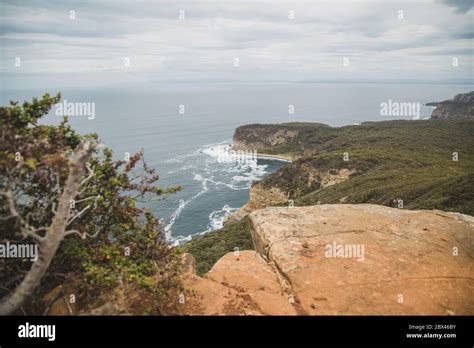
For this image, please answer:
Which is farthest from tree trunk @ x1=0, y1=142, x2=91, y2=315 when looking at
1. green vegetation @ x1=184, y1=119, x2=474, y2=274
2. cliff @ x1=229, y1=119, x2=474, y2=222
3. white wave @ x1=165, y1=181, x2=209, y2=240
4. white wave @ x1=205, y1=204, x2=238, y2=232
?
white wave @ x1=205, y1=204, x2=238, y2=232

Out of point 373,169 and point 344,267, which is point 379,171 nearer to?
point 373,169

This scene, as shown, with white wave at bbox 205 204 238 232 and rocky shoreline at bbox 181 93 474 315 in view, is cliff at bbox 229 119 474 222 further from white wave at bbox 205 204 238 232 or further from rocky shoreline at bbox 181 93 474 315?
rocky shoreline at bbox 181 93 474 315

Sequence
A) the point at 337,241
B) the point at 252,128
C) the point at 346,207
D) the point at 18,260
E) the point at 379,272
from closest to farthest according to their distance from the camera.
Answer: the point at 18,260
the point at 379,272
the point at 337,241
the point at 346,207
the point at 252,128

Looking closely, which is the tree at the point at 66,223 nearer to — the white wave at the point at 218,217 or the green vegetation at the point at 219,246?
the green vegetation at the point at 219,246

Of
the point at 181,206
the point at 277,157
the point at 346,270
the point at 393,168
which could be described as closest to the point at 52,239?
the point at 346,270

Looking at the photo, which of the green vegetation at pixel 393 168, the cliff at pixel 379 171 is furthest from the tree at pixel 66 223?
the green vegetation at pixel 393 168
